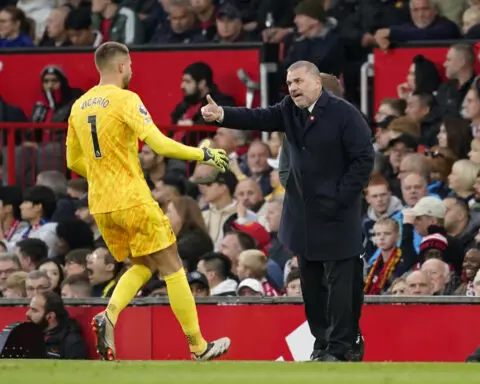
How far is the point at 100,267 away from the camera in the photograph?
1536 centimetres

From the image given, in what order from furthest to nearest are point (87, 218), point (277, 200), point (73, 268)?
point (87, 218) → point (277, 200) → point (73, 268)

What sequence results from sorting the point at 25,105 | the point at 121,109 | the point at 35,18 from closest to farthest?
the point at 121,109 → the point at 25,105 → the point at 35,18

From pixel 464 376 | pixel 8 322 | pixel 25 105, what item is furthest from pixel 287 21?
pixel 464 376

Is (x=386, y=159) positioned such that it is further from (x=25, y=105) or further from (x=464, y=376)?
(x=464, y=376)

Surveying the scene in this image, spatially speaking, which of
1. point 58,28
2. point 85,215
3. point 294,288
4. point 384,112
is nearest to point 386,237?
point 294,288

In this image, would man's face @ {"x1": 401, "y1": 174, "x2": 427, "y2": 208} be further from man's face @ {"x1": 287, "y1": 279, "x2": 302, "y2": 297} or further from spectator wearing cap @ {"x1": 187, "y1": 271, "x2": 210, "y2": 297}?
spectator wearing cap @ {"x1": 187, "y1": 271, "x2": 210, "y2": 297}

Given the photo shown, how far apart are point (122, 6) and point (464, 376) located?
11.5 m

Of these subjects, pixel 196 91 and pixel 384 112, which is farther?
pixel 196 91

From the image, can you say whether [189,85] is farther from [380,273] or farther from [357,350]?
[357,350]

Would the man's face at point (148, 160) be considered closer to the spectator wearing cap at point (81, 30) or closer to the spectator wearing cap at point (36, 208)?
the spectator wearing cap at point (36, 208)

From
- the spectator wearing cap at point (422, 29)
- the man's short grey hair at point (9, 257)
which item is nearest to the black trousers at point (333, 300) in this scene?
the man's short grey hair at point (9, 257)

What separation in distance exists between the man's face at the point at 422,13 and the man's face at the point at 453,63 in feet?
3.55

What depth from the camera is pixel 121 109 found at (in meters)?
11.5

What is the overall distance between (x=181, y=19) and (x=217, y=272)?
226 inches
